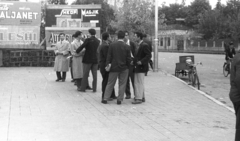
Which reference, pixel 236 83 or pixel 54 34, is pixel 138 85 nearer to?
pixel 236 83

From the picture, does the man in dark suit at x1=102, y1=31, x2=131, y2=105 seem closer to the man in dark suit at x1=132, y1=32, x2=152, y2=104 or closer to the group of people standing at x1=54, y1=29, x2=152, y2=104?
the group of people standing at x1=54, y1=29, x2=152, y2=104

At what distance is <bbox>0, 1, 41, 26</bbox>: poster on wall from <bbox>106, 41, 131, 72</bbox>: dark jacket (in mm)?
13300

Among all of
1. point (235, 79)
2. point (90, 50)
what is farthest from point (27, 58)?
point (235, 79)

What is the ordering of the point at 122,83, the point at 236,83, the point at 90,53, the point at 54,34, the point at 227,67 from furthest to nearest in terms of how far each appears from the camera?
the point at 54,34 → the point at 227,67 → the point at 90,53 → the point at 122,83 → the point at 236,83

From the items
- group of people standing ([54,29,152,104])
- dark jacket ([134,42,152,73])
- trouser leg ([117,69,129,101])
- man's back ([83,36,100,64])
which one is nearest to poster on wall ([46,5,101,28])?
man's back ([83,36,100,64])

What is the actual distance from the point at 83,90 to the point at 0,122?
4805 mm

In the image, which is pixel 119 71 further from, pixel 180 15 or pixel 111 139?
pixel 180 15

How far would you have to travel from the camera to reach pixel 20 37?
2233cm

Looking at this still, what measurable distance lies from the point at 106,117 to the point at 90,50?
3.84 metres

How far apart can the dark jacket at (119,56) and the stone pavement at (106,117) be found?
922mm

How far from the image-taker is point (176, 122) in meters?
8.18

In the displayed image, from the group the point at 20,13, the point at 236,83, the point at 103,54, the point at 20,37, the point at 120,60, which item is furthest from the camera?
the point at 20,13

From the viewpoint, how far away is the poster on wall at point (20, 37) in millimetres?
22141

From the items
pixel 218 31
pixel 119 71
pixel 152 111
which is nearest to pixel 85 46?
pixel 119 71
